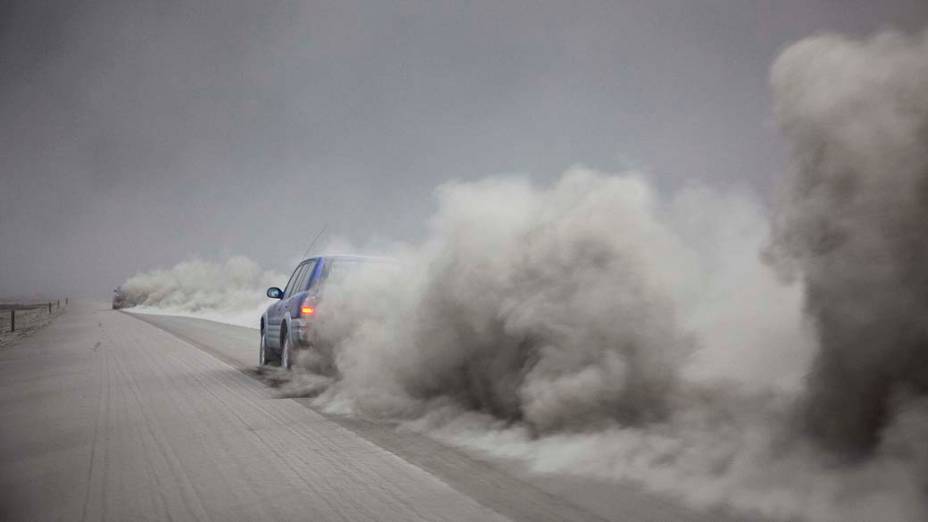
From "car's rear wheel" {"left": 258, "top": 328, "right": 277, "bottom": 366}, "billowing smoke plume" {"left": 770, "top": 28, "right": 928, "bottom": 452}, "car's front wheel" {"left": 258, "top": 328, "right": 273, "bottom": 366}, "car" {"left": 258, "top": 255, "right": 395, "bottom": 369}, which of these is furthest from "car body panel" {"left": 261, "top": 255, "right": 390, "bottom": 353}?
"billowing smoke plume" {"left": 770, "top": 28, "right": 928, "bottom": 452}

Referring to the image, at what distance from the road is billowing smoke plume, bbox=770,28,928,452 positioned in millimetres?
1351

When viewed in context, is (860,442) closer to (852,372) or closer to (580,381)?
(852,372)

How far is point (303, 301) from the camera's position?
10148 millimetres

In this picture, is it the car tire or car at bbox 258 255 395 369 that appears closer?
car at bbox 258 255 395 369

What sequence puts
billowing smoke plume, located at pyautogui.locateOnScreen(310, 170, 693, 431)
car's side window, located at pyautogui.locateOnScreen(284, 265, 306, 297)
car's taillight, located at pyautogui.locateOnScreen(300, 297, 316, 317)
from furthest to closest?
car's side window, located at pyautogui.locateOnScreen(284, 265, 306, 297), car's taillight, located at pyautogui.locateOnScreen(300, 297, 316, 317), billowing smoke plume, located at pyautogui.locateOnScreen(310, 170, 693, 431)

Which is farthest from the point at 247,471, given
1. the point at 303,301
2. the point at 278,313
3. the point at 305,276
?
the point at 278,313

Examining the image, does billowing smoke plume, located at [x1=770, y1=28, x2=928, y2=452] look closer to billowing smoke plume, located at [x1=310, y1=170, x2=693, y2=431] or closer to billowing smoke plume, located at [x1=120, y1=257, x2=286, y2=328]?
billowing smoke plume, located at [x1=310, y1=170, x2=693, y2=431]

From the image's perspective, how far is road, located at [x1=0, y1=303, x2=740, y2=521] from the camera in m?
3.98

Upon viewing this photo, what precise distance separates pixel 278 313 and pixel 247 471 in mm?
7096

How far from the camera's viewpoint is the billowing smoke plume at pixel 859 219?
3797 millimetres

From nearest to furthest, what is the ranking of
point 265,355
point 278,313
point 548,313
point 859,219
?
point 859,219 < point 548,313 < point 278,313 < point 265,355

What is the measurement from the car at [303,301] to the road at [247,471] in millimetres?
1470

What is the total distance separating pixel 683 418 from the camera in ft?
18.4

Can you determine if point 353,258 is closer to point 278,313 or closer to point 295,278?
point 295,278
